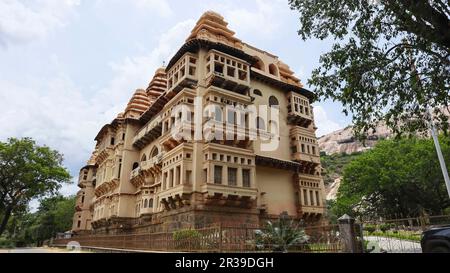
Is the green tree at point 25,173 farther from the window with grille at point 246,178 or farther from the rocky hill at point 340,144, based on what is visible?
the rocky hill at point 340,144

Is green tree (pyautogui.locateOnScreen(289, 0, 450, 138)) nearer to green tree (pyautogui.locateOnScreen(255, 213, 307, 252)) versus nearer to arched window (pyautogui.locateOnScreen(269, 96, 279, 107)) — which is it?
green tree (pyautogui.locateOnScreen(255, 213, 307, 252))

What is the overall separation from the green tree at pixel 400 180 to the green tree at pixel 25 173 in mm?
35281

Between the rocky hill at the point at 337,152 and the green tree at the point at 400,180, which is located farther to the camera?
the rocky hill at the point at 337,152

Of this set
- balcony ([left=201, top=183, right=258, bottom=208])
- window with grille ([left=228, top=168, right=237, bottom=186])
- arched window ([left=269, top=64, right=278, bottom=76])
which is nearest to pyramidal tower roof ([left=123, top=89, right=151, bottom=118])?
arched window ([left=269, top=64, right=278, bottom=76])

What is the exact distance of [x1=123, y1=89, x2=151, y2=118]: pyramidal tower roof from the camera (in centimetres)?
3375

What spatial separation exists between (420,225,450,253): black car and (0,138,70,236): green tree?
3337 centimetres

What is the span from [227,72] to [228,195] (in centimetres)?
987

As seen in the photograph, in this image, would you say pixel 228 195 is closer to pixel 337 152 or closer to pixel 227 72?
pixel 227 72

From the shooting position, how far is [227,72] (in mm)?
23906

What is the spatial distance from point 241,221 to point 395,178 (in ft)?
80.0

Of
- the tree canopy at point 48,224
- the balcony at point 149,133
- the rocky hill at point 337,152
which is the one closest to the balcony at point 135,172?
the balcony at point 149,133

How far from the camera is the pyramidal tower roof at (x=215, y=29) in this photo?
2617 cm

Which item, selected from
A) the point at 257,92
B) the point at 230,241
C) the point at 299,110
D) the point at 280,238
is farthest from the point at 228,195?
the point at 299,110
